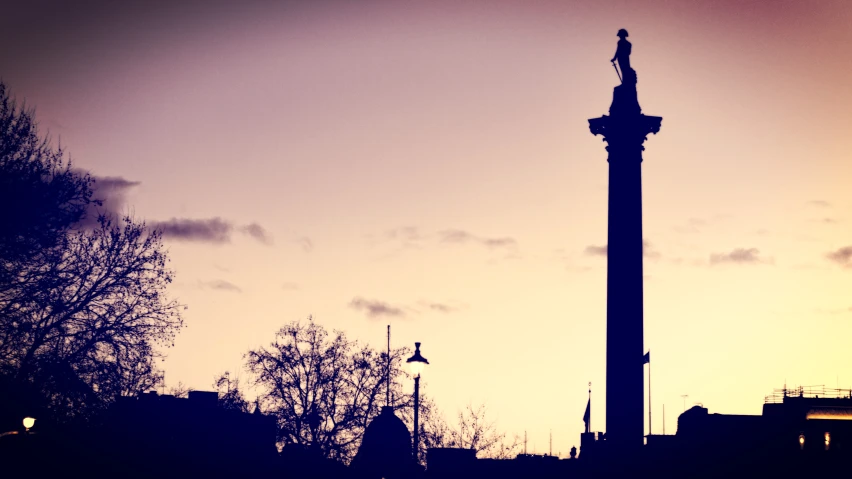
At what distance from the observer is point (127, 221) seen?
44.9 m

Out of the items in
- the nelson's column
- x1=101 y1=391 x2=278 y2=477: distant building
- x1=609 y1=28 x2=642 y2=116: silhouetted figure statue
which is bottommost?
x1=101 y1=391 x2=278 y2=477: distant building

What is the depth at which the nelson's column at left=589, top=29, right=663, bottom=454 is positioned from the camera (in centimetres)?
5944

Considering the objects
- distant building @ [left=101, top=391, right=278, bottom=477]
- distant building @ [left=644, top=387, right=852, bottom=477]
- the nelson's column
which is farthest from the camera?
distant building @ [left=644, top=387, right=852, bottom=477]

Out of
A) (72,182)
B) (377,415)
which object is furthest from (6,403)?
(377,415)

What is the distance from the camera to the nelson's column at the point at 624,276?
195ft

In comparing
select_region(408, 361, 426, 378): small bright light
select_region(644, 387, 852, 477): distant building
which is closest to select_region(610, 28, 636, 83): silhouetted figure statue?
select_region(644, 387, 852, 477): distant building

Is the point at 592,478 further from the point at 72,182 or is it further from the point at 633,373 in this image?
the point at 72,182

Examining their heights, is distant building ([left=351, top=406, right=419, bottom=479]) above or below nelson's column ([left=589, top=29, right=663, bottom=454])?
below

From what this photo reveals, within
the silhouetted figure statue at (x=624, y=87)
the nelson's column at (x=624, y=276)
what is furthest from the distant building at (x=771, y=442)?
the silhouetted figure statue at (x=624, y=87)

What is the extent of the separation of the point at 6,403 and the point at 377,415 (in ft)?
135

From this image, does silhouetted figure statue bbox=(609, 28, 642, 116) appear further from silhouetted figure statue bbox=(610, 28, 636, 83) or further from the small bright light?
the small bright light

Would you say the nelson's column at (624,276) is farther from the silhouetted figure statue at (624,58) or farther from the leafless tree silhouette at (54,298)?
the leafless tree silhouette at (54,298)

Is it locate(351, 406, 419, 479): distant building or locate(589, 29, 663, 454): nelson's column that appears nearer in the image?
locate(351, 406, 419, 479): distant building

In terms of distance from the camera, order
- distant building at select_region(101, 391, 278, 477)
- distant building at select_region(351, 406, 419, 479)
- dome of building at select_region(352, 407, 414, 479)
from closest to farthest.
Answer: distant building at select_region(101, 391, 278, 477) < distant building at select_region(351, 406, 419, 479) < dome of building at select_region(352, 407, 414, 479)
